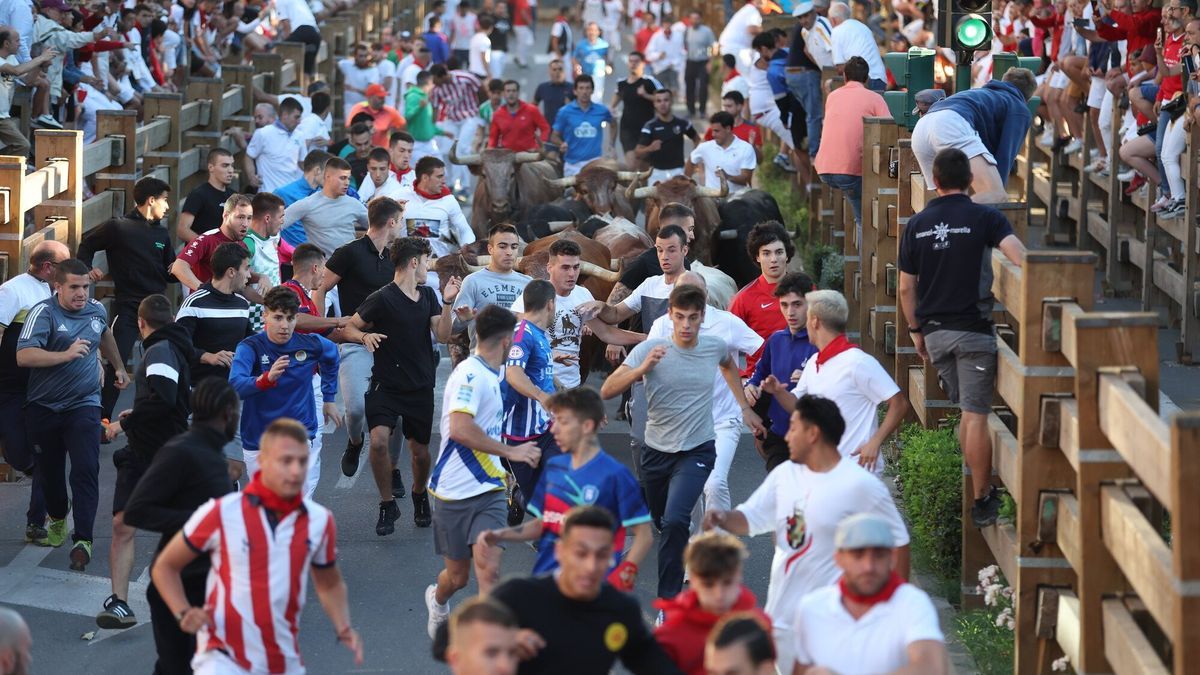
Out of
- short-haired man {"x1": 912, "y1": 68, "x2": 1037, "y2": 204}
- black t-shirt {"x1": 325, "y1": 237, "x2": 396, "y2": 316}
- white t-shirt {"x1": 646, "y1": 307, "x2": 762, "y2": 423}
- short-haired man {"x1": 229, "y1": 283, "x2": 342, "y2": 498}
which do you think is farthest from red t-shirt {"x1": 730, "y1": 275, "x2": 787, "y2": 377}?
black t-shirt {"x1": 325, "y1": 237, "x2": 396, "y2": 316}

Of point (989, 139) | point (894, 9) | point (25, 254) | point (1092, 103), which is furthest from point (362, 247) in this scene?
point (894, 9)

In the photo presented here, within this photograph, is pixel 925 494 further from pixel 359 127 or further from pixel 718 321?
pixel 359 127

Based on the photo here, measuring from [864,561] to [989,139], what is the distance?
548 centimetres

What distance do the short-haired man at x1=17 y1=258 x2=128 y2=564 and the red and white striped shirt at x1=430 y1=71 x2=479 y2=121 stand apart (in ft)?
48.5

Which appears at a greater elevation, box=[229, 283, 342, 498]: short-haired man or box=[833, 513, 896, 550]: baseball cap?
box=[833, 513, 896, 550]: baseball cap

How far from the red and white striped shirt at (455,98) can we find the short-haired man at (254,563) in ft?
62.3

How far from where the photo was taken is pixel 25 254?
12.7 metres

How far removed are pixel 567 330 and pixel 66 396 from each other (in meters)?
3.05

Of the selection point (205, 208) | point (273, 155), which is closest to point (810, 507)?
point (205, 208)

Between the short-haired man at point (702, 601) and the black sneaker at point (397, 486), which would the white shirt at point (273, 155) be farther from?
the short-haired man at point (702, 601)

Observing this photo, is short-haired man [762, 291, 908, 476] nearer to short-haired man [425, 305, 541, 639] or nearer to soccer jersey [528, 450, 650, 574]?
short-haired man [425, 305, 541, 639]

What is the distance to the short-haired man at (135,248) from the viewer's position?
518 inches

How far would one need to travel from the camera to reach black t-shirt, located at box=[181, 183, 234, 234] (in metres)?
14.4

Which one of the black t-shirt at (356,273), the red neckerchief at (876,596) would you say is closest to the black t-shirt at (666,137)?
the black t-shirt at (356,273)
